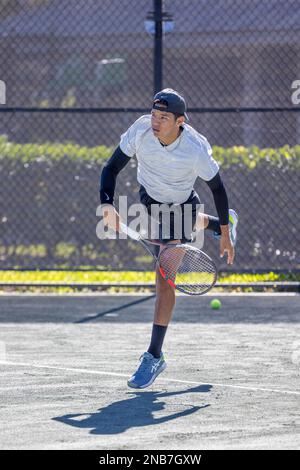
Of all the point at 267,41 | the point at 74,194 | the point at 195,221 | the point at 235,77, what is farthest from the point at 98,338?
the point at 235,77

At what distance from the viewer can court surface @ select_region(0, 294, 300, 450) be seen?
5.76 meters

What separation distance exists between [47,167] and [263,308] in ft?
11.6

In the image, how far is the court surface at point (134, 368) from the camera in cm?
576

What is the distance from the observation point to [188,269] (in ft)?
23.7

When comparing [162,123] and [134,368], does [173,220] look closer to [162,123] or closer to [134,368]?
[162,123]

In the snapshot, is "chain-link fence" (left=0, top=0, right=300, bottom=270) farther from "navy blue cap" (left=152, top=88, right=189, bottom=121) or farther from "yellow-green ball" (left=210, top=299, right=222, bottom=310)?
"navy blue cap" (left=152, top=88, right=189, bottom=121)

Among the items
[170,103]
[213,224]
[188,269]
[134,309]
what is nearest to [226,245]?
[188,269]

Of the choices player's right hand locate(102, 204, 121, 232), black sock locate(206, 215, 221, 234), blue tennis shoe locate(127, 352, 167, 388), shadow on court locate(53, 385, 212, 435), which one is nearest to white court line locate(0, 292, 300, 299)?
black sock locate(206, 215, 221, 234)

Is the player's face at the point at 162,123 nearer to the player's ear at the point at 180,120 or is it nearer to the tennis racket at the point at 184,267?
the player's ear at the point at 180,120

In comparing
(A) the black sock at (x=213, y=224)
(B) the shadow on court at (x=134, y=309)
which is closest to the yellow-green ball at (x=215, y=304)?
(B) the shadow on court at (x=134, y=309)

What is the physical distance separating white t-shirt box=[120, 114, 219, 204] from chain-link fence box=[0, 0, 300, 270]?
12.4 feet

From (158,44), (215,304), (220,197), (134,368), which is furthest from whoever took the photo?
(158,44)

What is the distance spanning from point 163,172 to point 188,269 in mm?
658

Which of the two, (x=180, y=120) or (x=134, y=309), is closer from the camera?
(x=180, y=120)
